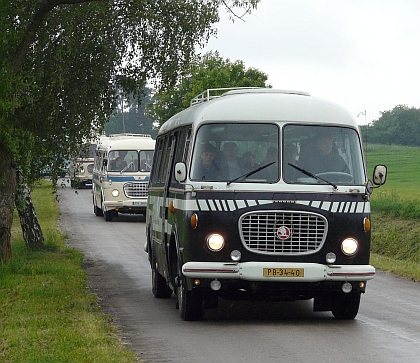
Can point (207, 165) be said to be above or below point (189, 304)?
above

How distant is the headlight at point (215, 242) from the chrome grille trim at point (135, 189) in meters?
21.8

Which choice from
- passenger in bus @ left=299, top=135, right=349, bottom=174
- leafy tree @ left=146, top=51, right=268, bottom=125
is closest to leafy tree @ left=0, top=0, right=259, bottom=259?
passenger in bus @ left=299, top=135, right=349, bottom=174

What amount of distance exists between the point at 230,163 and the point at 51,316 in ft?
9.10

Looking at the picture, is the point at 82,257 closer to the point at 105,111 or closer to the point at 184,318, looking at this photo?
the point at 105,111

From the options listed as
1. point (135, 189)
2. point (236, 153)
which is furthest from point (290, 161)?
point (135, 189)

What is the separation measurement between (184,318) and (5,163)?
22.7 ft

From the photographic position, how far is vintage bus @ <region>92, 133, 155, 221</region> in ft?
110

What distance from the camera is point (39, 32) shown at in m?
17.4

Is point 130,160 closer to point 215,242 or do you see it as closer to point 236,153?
point 236,153

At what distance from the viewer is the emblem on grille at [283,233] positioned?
11664 millimetres

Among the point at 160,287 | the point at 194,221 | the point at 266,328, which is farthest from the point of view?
the point at 160,287

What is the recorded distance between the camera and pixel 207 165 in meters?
12.2

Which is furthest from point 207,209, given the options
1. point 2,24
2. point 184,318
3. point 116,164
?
point 116,164

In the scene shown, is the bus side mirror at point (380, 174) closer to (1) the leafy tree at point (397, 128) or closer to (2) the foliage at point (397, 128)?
(2) the foliage at point (397, 128)
